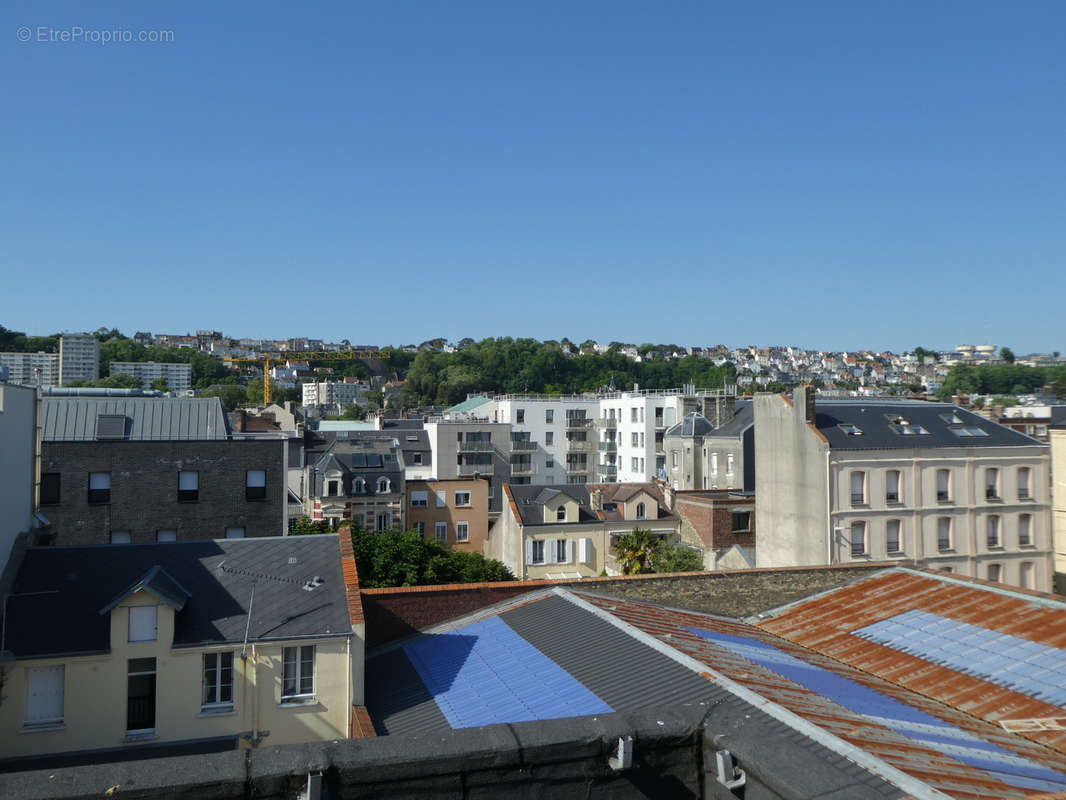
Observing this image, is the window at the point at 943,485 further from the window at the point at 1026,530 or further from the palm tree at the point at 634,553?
the palm tree at the point at 634,553

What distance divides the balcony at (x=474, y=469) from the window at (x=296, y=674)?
53.3 m

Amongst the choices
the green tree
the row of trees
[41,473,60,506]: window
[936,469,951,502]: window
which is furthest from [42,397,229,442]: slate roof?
the row of trees

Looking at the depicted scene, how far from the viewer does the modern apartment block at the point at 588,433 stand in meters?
75.9

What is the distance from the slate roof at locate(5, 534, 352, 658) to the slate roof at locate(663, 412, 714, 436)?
163 ft


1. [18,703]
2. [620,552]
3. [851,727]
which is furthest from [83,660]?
[620,552]

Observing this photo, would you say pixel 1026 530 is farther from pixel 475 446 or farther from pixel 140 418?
pixel 140 418

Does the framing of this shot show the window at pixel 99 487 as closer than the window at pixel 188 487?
Yes

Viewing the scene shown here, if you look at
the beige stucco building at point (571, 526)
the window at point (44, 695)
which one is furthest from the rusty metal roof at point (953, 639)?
the beige stucco building at point (571, 526)

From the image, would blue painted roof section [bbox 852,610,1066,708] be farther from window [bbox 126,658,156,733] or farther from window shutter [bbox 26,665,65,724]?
window shutter [bbox 26,665,65,724]

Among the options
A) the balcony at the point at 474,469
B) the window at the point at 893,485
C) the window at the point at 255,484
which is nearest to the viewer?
the window at the point at 255,484

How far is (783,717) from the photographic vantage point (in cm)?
1058

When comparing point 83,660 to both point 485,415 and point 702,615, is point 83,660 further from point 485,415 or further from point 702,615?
point 485,415

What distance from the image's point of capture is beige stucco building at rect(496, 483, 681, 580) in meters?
48.8

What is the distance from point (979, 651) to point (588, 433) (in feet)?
220
